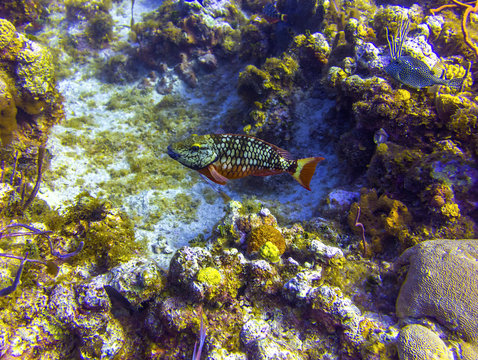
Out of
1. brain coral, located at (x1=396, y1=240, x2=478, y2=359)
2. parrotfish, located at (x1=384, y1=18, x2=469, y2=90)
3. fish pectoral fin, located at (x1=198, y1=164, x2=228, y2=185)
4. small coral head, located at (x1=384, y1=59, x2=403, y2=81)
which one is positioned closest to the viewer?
brain coral, located at (x1=396, y1=240, x2=478, y2=359)

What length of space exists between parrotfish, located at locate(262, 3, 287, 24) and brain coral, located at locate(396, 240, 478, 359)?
700 centimetres

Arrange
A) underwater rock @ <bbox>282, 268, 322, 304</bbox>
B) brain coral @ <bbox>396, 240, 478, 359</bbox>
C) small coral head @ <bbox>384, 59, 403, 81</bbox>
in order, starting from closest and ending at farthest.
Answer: brain coral @ <bbox>396, 240, 478, 359</bbox> → underwater rock @ <bbox>282, 268, 322, 304</bbox> → small coral head @ <bbox>384, 59, 403, 81</bbox>

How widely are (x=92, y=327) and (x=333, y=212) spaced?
159 inches

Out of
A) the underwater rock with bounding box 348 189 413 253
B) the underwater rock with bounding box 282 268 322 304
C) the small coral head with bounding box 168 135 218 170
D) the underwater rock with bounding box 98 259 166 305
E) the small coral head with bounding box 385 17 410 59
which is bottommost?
the underwater rock with bounding box 98 259 166 305

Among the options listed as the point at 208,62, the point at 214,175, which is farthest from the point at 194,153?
the point at 208,62

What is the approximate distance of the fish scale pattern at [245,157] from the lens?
334 centimetres

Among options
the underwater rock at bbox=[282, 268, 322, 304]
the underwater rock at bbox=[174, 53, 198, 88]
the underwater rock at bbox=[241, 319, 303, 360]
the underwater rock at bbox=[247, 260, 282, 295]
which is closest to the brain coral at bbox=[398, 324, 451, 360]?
the underwater rock at bbox=[282, 268, 322, 304]

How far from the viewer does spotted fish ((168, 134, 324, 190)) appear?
320 cm

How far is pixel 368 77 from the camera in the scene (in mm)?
4738

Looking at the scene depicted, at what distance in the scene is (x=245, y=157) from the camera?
3.36 meters

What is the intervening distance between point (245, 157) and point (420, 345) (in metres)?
2.91

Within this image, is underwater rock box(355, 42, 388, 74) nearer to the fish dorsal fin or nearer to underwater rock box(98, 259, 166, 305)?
the fish dorsal fin

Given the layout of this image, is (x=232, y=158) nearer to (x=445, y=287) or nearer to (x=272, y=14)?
(x=445, y=287)

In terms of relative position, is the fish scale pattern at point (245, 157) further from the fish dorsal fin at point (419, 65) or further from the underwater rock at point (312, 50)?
the underwater rock at point (312, 50)
